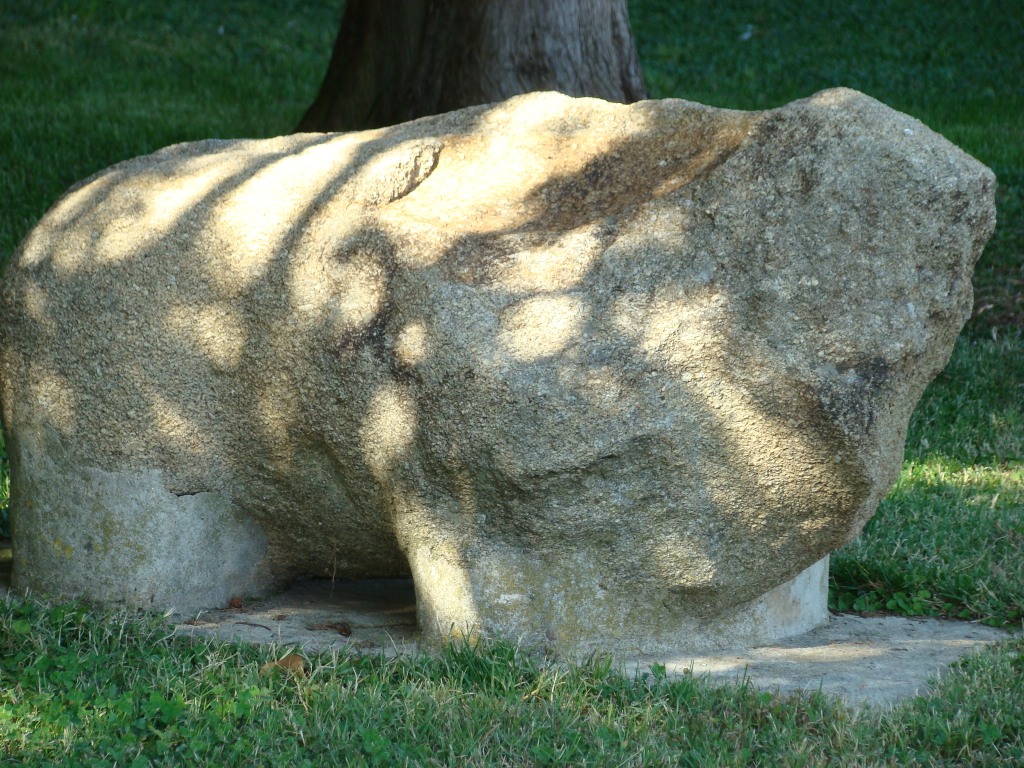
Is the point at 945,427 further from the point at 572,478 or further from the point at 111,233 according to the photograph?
the point at 111,233

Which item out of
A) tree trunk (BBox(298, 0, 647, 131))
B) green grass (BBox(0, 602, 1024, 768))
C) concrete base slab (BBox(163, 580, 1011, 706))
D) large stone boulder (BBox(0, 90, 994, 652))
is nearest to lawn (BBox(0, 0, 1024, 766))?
green grass (BBox(0, 602, 1024, 768))

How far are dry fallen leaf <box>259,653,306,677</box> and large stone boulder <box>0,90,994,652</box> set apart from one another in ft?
1.26

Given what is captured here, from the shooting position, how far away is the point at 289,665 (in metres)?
3.47

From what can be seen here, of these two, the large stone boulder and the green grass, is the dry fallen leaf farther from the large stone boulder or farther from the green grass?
the large stone boulder

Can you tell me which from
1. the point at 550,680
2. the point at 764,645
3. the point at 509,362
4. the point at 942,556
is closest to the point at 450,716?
the point at 550,680

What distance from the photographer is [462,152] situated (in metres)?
4.07

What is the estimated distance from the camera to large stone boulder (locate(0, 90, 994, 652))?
3316 millimetres

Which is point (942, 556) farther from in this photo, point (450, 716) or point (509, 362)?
point (450, 716)

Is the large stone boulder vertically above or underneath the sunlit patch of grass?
above

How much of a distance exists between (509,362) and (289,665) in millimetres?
1020

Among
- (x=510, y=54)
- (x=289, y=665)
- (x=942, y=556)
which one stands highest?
(x=510, y=54)

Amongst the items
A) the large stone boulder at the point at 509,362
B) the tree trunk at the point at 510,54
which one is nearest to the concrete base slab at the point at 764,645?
the large stone boulder at the point at 509,362

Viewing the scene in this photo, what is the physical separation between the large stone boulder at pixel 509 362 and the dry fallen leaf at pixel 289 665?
385 mm

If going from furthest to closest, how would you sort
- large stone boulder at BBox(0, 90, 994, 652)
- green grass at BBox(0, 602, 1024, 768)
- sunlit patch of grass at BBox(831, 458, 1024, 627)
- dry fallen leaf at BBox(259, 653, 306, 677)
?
sunlit patch of grass at BBox(831, 458, 1024, 627)
dry fallen leaf at BBox(259, 653, 306, 677)
large stone boulder at BBox(0, 90, 994, 652)
green grass at BBox(0, 602, 1024, 768)
